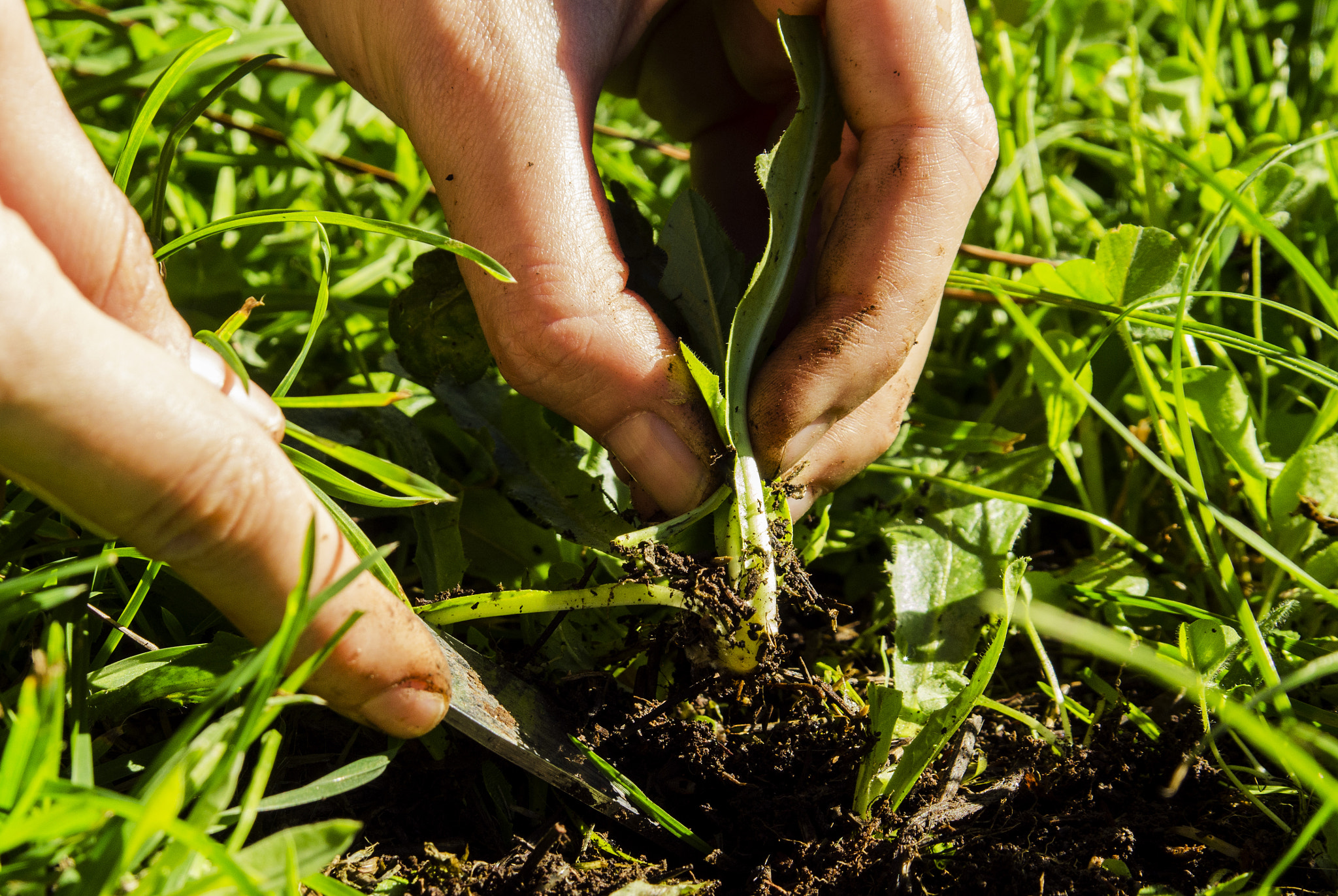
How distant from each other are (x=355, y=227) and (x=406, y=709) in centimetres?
72

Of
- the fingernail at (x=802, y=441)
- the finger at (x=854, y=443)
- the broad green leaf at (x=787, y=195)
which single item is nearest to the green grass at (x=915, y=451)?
the finger at (x=854, y=443)

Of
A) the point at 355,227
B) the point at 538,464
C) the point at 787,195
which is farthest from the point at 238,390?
the point at 787,195

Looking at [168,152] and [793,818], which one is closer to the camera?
[793,818]

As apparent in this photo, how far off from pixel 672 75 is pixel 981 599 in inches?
61.4

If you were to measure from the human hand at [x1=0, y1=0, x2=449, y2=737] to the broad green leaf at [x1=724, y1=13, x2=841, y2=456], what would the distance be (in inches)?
28.4

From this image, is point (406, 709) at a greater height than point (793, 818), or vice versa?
point (406, 709)

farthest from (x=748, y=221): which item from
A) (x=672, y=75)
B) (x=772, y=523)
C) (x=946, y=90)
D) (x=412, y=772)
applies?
(x=412, y=772)

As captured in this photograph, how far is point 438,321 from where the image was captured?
188cm

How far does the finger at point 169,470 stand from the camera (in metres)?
0.92

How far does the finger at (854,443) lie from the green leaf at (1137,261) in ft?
1.28

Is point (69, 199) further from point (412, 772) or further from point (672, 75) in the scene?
point (672, 75)

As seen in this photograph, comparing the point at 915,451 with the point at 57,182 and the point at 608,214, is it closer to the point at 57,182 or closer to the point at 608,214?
the point at 608,214

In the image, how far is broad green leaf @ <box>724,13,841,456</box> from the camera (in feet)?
5.41

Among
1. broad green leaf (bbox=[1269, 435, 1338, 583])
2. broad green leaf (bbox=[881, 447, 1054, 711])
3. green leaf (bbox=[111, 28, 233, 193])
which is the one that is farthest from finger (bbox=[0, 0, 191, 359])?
broad green leaf (bbox=[1269, 435, 1338, 583])
